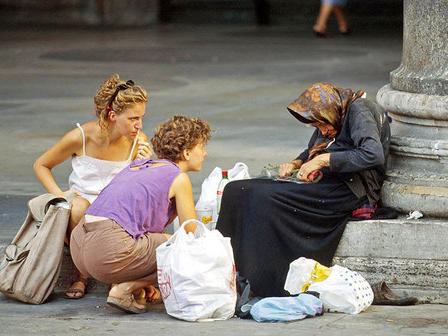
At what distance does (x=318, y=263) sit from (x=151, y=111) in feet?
20.9

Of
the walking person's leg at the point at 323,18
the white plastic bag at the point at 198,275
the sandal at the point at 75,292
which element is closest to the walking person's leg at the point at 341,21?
the walking person's leg at the point at 323,18

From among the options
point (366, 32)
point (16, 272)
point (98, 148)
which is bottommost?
point (366, 32)

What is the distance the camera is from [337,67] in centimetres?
1631

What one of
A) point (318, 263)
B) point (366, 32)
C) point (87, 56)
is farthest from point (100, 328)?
point (366, 32)

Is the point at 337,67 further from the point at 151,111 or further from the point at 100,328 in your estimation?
the point at 100,328

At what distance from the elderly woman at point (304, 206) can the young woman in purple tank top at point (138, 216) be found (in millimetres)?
312

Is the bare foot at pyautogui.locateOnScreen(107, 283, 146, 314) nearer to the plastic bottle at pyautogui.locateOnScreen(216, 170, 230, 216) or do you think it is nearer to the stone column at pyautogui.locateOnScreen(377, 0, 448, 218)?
the plastic bottle at pyautogui.locateOnScreen(216, 170, 230, 216)

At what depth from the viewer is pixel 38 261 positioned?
6590 millimetres

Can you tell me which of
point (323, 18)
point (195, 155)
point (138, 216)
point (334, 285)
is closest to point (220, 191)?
point (195, 155)

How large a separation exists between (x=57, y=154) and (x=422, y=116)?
1900mm

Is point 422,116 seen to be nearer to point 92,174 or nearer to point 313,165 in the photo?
point 313,165

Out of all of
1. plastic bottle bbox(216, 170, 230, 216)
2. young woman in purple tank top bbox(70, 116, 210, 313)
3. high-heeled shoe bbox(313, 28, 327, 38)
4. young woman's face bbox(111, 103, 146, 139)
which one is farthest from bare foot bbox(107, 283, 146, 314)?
high-heeled shoe bbox(313, 28, 327, 38)

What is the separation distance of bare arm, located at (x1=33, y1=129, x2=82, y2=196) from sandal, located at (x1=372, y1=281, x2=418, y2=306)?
5.64ft

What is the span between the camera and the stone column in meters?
6.66
